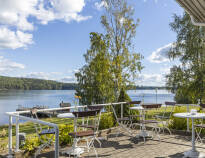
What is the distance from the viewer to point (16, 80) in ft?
255

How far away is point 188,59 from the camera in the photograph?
11.5 m

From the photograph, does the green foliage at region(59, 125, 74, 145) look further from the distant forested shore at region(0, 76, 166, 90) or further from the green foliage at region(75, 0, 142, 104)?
the distant forested shore at region(0, 76, 166, 90)

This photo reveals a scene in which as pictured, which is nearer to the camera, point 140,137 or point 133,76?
point 140,137

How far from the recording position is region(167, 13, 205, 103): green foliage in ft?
34.9

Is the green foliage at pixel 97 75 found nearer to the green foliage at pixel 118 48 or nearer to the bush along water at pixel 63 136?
the green foliage at pixel 118 48

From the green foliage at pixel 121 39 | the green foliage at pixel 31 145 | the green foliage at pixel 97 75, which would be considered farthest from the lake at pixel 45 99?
the green foliage at pixel 31 145

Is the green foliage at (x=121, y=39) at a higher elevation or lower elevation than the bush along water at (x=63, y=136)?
higher

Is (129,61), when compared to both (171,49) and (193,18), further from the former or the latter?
(193,18)

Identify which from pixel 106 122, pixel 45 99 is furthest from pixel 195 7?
pixel 45 99

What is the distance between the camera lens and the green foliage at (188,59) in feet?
34.9

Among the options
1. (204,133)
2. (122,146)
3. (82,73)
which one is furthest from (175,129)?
(82,73)

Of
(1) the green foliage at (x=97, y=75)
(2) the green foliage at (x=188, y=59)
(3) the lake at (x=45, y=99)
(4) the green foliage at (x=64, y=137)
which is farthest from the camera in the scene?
(2) the green foliage at (x=188, y=59)

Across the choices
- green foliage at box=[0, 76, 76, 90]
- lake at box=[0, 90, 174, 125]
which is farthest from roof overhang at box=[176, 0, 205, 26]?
green foliage at box=[0, 76, 76, 90]

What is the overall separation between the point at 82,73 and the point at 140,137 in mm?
12044
